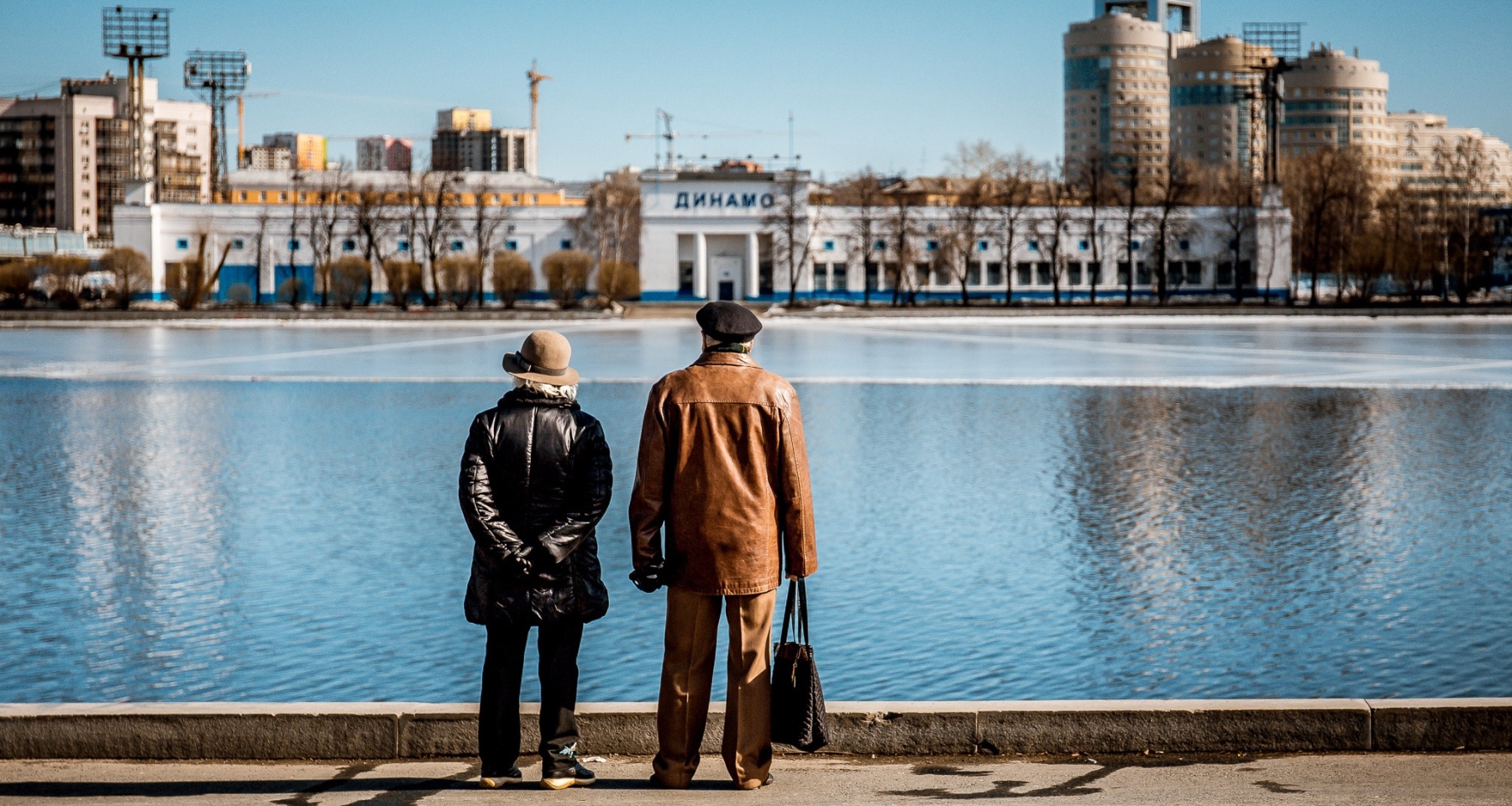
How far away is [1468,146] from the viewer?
8838 cm

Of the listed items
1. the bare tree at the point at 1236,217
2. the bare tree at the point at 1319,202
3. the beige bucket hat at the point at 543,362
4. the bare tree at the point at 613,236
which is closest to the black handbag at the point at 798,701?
the beige bucket hat at the point at 543,362

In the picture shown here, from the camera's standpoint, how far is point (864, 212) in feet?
296

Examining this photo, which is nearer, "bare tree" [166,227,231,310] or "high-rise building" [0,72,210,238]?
"bare tree" [166,227,231,310]

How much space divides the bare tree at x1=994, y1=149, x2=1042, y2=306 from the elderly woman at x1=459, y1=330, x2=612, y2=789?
79.3m

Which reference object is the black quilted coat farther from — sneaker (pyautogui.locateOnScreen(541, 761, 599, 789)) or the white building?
the white building

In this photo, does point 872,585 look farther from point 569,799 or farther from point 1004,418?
point 1004,418

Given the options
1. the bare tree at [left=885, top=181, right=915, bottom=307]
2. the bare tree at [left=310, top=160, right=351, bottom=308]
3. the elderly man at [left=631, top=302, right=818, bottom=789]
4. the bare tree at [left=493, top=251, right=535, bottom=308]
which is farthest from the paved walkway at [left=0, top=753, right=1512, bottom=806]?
the bare tree at [left=310, top=160, right=351, bottom=308]

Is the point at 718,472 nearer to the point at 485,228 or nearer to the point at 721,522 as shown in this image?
the point at 721,522

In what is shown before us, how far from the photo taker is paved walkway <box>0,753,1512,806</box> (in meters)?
5.89

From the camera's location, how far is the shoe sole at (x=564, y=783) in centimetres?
600

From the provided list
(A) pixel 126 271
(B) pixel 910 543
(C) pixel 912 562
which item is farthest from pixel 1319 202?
(C) pixel 912 562

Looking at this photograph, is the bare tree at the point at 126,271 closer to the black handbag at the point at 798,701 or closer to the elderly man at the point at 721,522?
→ the elderly man at the point at 721,522

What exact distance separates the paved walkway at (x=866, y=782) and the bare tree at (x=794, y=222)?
85632 millimetres

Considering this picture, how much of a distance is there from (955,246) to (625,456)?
7382cm
